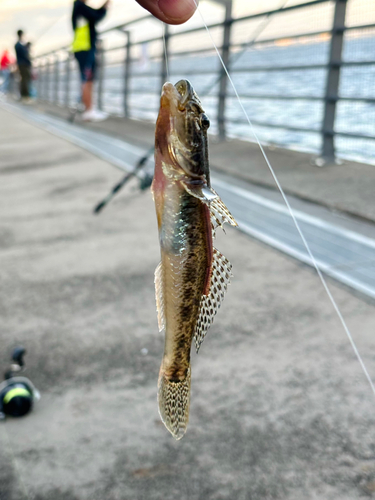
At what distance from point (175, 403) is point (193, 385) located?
1.88m

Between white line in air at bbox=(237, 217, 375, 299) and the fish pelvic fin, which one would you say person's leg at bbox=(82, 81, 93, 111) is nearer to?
white line in air at bbox=(237, 217, 375, 299)

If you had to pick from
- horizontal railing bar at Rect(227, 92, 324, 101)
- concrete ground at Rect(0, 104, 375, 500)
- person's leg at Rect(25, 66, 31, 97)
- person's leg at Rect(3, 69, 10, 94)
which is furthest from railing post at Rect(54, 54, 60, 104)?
concrete ground at Rect(0, 104, 375, 500)

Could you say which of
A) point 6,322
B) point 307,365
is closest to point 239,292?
point 307,365

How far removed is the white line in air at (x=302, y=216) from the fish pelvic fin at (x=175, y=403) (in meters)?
3.74

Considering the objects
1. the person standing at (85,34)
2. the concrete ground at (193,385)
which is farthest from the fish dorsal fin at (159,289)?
the person standing at (85,34)

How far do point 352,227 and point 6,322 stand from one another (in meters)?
2.85

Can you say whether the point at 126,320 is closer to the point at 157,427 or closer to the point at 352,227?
the point at 157,427

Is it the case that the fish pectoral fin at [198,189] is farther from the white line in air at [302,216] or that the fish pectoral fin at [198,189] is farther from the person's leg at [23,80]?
the person's leg at [23,80]

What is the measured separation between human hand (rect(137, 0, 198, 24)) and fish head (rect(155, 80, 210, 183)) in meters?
0.16

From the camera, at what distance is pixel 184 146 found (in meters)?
0.91

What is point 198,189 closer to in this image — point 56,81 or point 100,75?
point 100,75

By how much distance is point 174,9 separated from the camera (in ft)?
3.33

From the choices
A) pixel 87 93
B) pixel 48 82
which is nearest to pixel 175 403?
pixel 87 93

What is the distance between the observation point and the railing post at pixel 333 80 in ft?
22.2
